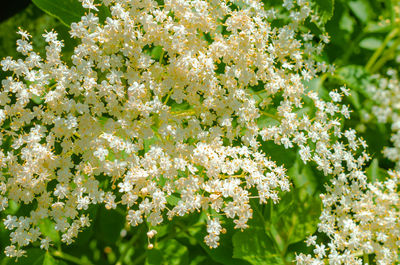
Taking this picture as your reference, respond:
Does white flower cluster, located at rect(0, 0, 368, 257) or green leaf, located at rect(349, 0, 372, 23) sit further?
green leaf, located at rect(349, 0, 372, 23)

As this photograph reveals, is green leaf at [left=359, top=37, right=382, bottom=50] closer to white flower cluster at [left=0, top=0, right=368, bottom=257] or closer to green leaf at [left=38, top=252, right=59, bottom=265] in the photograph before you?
white flower cluster at [left=0, top=0, right=368, bottom=257]

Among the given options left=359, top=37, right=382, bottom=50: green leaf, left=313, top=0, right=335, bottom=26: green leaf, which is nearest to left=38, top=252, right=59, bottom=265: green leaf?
left=313, top=0, right=335, bottom=26: green leaf

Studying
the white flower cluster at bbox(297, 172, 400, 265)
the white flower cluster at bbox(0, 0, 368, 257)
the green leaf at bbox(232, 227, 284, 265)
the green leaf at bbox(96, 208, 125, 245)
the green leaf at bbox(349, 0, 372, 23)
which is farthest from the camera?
the green leaf at bbox(349, 0, 372, 23)

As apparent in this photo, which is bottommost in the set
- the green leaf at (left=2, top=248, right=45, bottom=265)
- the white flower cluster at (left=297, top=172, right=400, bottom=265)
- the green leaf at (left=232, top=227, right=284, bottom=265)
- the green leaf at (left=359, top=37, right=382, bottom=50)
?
the green leaf at (left=2, top=248, right=45, bottom=265)

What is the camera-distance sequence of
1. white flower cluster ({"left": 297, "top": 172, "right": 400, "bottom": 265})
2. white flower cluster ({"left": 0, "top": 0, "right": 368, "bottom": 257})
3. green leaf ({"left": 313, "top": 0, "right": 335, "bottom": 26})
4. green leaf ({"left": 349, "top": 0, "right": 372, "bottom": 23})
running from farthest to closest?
green leaf ({"left": 349, "top": 0, "right": 372, "bottom": 23}) < green leaf ({"left": 313, "top": 0, "right": 335, "bottom": 26}) < white flower cluster ({"left": 297, "top": 172, "right": 400, "bottom": 265}) < white flower cluster ({"left": 0, "top": 0, "right": 368, "bottom": 257})

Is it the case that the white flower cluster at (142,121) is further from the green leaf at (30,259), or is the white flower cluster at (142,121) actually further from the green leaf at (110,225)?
the green leaf at (110,225)

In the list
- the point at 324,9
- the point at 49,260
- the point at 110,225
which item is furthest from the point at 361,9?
the point at 49,260

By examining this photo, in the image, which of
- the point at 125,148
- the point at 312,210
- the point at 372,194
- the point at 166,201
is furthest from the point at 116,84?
the point at 372,194
